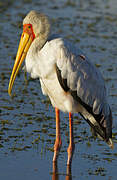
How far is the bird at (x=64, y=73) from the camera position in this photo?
5.94 metres

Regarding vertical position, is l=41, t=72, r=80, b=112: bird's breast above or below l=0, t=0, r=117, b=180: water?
above

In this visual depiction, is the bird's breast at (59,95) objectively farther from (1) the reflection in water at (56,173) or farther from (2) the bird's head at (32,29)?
(1) the reflection in water at (56,173)

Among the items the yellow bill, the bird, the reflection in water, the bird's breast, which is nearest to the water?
the reflection in water

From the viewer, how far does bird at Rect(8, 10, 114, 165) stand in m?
5.94

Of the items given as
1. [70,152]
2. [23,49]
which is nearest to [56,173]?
[70,152]

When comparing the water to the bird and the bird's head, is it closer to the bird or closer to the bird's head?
the bird

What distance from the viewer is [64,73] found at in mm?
5914

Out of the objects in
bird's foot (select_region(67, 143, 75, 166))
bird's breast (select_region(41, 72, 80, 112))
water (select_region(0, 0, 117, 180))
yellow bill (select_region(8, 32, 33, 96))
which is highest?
yellow bill (select_region(8, 32, 33, 96))

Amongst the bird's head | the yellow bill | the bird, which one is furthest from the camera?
the yellow bill

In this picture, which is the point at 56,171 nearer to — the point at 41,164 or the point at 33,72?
the point at 41,164

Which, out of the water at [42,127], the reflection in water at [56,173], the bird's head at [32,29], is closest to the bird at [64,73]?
the bird's head at [32,29]

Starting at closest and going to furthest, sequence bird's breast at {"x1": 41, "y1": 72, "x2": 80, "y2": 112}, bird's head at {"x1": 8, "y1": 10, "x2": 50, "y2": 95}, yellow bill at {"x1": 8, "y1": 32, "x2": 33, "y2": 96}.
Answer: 1. bird's breast at {"x1": 41, "y1": 72, "x2": 80, "y2": 112}
2. bird's head at {"x1": 8, "y1": 10, "x2": 50, "y2": 95}
3. yellow bill at {"x1": 8, "y1": 32, "x2": 33, "y2": 96}

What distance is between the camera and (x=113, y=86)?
9.67m

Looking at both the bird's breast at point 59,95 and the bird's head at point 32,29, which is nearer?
the bird's breast at point 59,95
